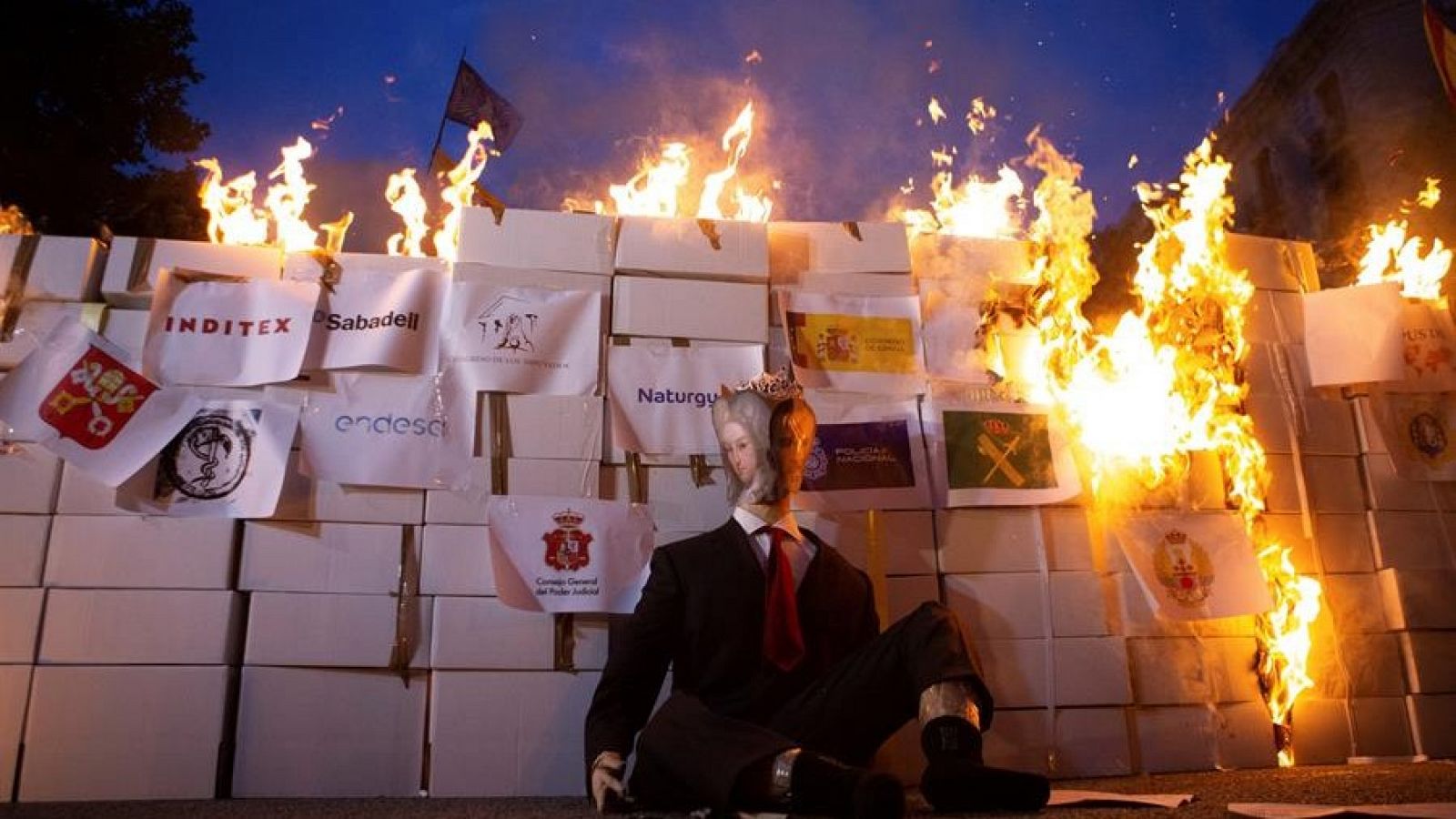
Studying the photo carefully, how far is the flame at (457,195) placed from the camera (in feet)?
14.3

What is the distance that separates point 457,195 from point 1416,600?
4653 mm

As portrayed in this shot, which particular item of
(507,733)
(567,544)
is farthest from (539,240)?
(507,733)

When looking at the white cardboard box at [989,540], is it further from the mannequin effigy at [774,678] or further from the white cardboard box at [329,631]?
the white cardboard box at [329,631]

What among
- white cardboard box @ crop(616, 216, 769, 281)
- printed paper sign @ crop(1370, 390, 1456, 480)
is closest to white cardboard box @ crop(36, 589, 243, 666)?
white cardboard box @ crop(616, 216, 769, 281)

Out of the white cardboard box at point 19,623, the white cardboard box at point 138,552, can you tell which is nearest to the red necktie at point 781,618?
the white cardboard box at point 138,552

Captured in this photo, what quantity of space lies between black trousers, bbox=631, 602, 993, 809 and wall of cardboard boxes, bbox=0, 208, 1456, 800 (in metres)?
1.01

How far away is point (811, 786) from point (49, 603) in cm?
300

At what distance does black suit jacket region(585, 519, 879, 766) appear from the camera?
3027mm

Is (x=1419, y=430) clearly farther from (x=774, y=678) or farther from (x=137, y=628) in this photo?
(x=137, y=628)

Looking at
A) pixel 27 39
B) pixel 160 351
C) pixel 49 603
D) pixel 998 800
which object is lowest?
pixel 998 800

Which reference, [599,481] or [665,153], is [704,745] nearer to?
[599,481]

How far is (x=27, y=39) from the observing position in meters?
8.80

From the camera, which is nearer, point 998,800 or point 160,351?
point 998,800


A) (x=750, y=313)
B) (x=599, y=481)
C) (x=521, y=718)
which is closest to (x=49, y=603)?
(x=521, y=718)
